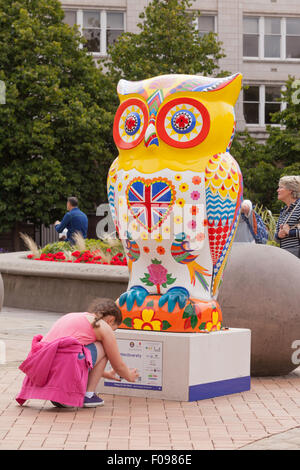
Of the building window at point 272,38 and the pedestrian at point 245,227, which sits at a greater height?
the building window at point 272,38

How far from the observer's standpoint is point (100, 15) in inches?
1517

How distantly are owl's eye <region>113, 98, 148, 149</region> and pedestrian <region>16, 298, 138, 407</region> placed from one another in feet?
4.94

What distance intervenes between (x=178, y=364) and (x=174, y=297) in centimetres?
57

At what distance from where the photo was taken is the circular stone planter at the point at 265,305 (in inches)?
339

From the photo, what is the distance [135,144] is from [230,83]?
101 centimetres

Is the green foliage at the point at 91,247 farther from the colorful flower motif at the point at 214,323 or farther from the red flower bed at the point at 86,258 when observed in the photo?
the colorful flower motif at the point at 214,323

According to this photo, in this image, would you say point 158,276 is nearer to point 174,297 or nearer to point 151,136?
point 174,297

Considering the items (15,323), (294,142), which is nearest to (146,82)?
(15,323)

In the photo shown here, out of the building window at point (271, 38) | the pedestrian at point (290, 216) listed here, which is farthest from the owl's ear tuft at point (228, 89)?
the building window at point (271, 38)

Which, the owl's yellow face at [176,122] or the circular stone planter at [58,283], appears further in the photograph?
the circular stone planter at [58,283]

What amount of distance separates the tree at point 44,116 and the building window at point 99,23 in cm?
617

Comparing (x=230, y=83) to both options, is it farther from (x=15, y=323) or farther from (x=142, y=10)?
(x=142, y=10)

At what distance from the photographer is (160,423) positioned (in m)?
6.51
